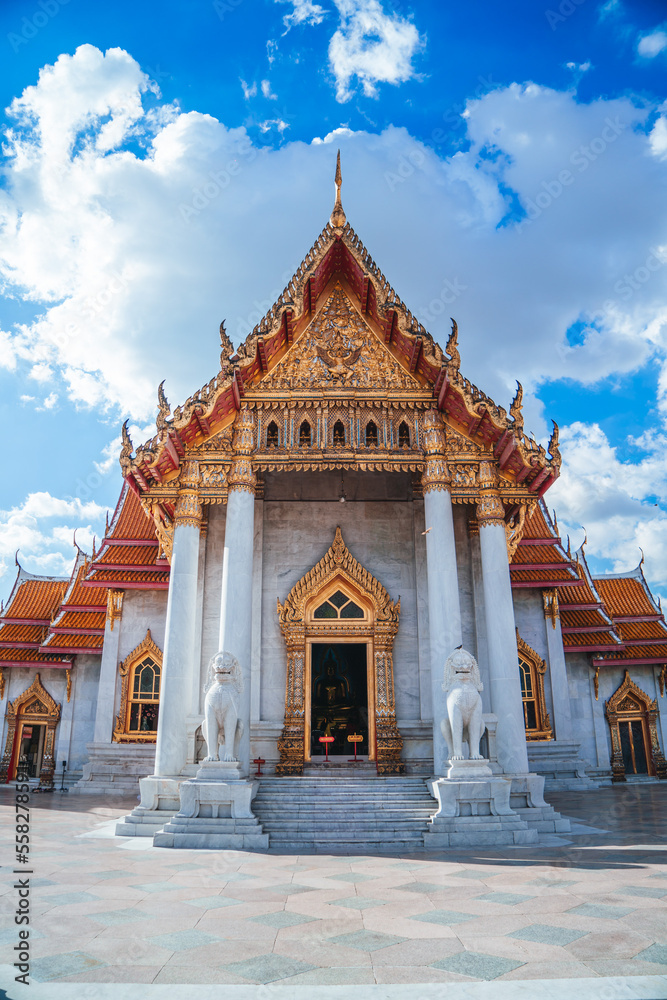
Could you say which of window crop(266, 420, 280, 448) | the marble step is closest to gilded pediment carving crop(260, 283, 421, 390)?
window crop(266, 420, 280, 448)

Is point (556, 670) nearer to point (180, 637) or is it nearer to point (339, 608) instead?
point (339, 608)

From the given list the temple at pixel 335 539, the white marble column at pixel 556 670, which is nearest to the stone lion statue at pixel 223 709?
the temple at pixel 335 539

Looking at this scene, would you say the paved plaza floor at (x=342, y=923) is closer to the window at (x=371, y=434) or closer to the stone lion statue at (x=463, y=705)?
the stone lion statue at (x=463, y=705)

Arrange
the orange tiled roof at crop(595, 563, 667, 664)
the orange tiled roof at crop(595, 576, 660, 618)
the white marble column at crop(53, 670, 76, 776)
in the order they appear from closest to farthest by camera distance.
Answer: the white marble column at crop(53, 670, 76, 776) → the orange tiled roof at crop(595, 563, 667, 664) → the orange tiled roof at crop(595, 576, 660, 618)

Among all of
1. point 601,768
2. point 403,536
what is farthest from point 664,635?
point 403,536

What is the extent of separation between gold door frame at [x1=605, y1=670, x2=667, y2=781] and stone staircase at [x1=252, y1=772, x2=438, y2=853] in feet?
35.9

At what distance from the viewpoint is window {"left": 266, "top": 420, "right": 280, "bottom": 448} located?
11.7 meters

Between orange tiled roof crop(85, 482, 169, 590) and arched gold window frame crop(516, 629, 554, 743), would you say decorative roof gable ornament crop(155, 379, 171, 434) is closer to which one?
orange tiled roof crop(85, 482, 169, 590)

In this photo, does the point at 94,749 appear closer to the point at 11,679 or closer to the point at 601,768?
the point at 11,679

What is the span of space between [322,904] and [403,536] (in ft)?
27.6

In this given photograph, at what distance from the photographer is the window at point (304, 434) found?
11711 millimetres

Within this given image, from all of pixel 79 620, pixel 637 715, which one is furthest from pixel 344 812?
pixel 637 715

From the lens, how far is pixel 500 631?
10.7 m

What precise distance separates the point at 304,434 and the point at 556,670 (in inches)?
373
